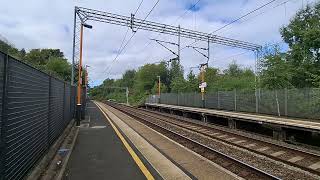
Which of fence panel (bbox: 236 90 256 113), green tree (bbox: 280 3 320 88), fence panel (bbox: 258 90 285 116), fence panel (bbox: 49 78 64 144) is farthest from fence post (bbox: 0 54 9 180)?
green tree (bbox: 280 3 320 88)

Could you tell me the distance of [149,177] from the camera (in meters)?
8.12

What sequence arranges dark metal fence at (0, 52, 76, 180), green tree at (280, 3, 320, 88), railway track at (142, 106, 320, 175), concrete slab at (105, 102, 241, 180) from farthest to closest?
1. green tree at (280, 3, 320, 88)
2. railway track at (142, 106, 320, 175)
3. concrete slab at (105, 102, 241, 180)
4. dark metal fence at (0, 52, 76, 180)

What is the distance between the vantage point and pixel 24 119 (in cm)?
717

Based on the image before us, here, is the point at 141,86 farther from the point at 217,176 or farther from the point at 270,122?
the point at 217,176

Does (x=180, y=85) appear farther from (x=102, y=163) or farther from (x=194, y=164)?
(x=102, y=163)

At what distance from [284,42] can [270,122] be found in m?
25.5

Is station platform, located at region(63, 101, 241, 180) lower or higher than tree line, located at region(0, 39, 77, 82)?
lower

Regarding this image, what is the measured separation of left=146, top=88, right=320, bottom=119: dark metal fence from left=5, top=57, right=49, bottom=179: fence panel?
717 inches

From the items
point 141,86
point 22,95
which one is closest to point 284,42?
point 22,95

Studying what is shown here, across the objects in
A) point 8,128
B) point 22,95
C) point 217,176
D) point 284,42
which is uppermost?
point 284,42

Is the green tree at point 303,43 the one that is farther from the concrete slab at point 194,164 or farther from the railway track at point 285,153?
the concrete slab at point 194,164

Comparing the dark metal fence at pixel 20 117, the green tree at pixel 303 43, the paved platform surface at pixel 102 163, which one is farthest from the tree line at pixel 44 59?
the green tree at pixel 303 43

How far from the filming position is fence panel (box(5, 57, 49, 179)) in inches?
238

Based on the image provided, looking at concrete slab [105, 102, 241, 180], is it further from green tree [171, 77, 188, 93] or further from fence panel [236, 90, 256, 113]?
green tree [171, 77, 188, 93]
